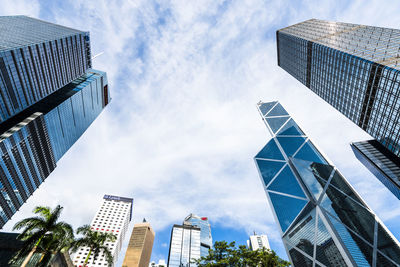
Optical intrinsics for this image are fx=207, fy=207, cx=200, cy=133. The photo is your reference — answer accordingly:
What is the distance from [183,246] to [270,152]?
4167 inches

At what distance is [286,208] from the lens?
78.2m

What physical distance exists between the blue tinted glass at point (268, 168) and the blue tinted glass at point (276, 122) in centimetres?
2356

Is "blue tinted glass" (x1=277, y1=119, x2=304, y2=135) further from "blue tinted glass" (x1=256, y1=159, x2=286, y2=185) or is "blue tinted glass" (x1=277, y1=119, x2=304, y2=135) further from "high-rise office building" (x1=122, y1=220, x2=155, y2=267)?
"high-rise office building" (x1=122, y1=220, x2=155, y2=267)

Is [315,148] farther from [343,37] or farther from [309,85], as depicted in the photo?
[343,37]

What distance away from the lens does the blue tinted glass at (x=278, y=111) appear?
4857 inches

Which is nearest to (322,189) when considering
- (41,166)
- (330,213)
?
(330,213)

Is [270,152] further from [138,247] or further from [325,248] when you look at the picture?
[138,247]

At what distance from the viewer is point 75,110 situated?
10531 cm

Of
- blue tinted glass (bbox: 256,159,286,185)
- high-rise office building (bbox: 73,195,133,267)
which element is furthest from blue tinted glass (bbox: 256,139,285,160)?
high-rise office building (bbox: 73,195,133,267)

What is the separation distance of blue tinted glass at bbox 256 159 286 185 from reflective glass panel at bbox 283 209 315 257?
24292mm

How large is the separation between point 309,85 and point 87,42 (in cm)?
11634

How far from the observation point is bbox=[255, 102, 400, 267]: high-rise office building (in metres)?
58.5

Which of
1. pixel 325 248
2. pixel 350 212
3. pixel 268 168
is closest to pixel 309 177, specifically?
pixel 350 212

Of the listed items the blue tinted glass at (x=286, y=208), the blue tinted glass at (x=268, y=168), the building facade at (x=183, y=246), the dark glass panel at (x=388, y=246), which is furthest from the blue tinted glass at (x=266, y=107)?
the building facade at (x=183, y=246)
